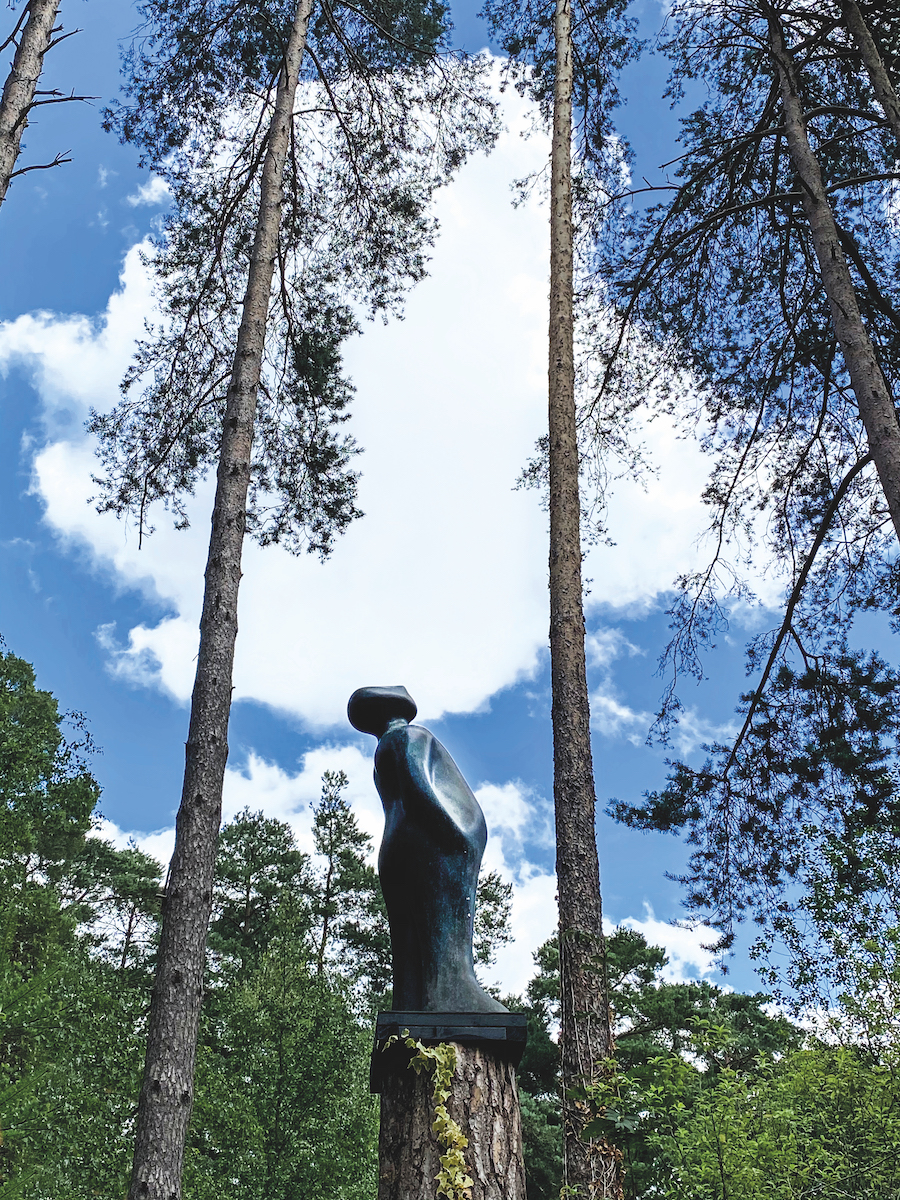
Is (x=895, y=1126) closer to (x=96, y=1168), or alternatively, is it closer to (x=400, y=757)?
(x=400, y=757)

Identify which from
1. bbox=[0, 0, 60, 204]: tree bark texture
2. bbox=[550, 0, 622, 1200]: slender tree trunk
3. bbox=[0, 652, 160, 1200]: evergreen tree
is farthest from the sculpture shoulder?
bbox=[0, 652, 160, 1200]: evergreen tree

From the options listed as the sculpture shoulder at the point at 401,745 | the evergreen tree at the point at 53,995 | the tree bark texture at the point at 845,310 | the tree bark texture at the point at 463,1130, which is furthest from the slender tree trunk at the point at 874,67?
the evergreen tree at the point at 53,995

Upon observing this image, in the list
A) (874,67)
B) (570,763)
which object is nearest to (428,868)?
(570,763)

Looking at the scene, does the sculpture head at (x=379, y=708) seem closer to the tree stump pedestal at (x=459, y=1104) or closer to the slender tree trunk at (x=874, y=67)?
the tree stump pedestal at (x=459, y=1104)

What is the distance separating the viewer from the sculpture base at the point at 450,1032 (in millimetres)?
2211

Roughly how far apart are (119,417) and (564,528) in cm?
462

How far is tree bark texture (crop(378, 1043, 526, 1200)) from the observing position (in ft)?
6.91

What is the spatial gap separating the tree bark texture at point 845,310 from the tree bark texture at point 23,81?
5128 millimetres

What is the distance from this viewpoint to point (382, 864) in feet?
8.63

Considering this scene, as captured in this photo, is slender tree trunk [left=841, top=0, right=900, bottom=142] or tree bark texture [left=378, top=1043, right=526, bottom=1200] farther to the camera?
slender tree trunk [left=841, top=0, right=900, bottom=142]

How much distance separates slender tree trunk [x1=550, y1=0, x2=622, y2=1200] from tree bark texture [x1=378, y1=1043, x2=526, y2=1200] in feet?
3.02

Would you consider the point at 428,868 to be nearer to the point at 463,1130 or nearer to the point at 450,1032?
the point at 450,1032

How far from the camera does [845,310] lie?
242 inches

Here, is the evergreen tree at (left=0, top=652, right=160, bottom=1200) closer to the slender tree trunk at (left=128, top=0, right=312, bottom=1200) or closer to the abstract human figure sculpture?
the slender tree trunk at (left=128, top=0, right=312, bottom=1200)
